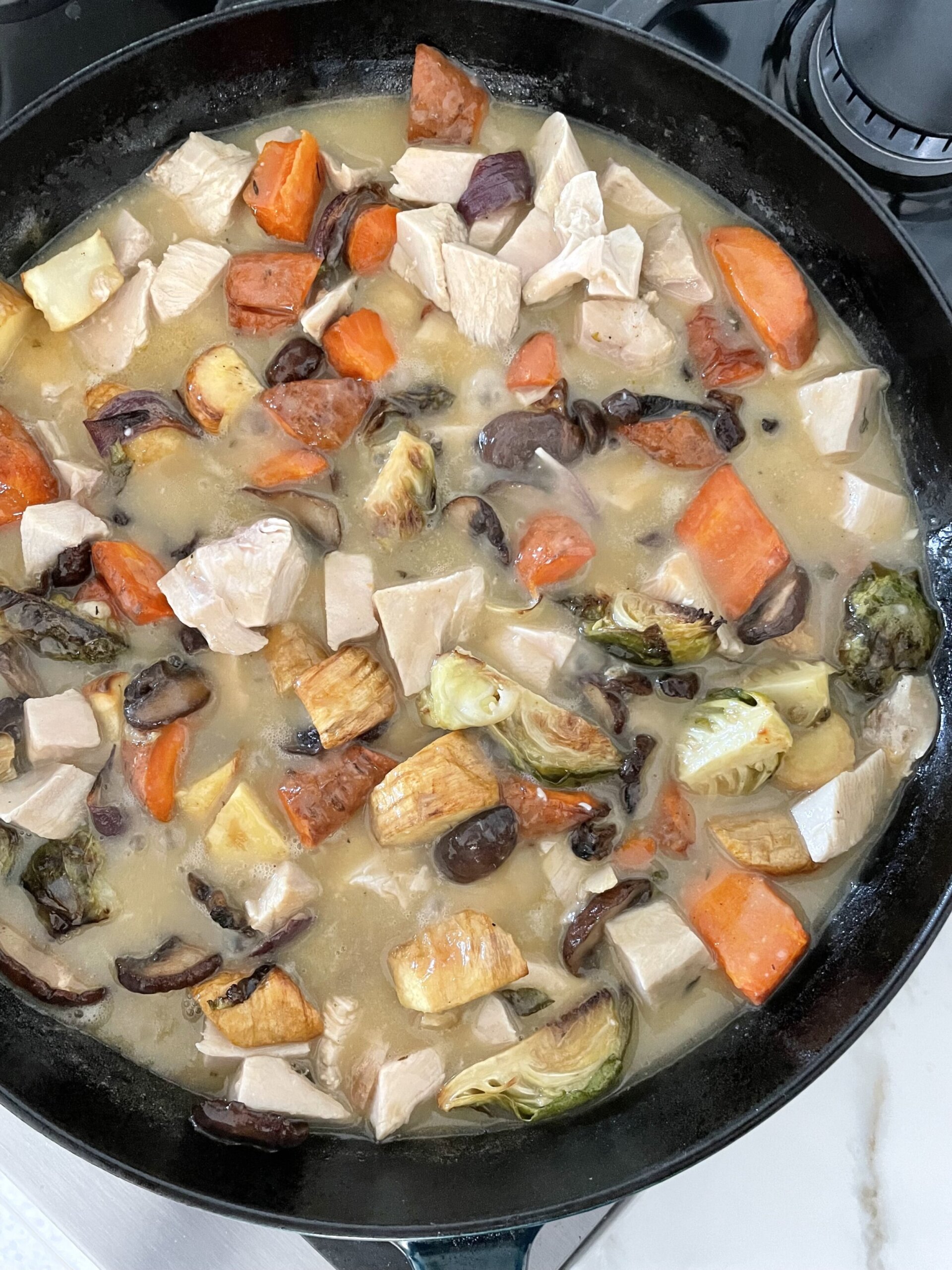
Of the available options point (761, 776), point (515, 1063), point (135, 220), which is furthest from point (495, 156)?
point (515, 1063)

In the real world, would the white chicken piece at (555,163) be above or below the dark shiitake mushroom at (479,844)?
above

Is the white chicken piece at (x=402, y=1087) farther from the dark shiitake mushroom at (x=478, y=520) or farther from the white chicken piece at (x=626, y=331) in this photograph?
the white chicken piece at (x=626, y=331)

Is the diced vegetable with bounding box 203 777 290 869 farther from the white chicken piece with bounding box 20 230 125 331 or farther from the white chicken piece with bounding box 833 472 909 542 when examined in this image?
the white chicken piece with bounding box 833 472 909 542

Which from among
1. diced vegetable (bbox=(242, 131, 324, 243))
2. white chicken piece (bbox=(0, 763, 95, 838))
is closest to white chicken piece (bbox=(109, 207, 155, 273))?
diced vegetable (bbox=(242, 131, 324, 243))

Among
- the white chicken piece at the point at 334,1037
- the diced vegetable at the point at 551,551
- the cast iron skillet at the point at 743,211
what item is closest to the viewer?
the cast iron skillet at the point at 743,211

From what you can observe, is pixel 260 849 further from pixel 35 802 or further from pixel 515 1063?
pixel 515 1063

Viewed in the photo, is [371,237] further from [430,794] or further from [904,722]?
[904,722]

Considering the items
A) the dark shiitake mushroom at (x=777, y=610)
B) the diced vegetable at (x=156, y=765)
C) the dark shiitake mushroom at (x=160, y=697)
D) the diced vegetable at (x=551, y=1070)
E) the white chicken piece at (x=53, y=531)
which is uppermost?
the white chicken piece at (x=53, y=531)

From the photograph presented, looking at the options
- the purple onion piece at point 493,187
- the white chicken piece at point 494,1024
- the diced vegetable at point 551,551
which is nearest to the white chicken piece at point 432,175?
the purple onion piece at point 493,187
